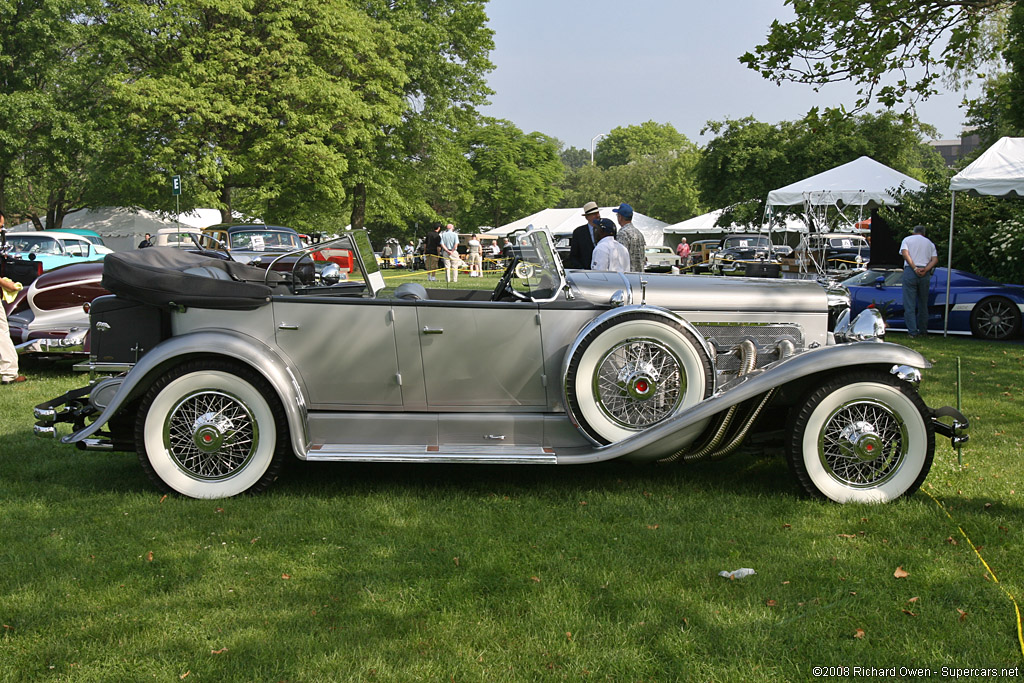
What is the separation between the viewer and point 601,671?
3.00 metres

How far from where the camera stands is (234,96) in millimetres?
27594

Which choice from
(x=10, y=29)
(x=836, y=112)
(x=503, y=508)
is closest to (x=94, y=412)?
(x=503, y=508)

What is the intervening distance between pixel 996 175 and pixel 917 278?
1.80 m

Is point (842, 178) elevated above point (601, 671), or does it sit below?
above

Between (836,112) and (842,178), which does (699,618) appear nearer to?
(836,112)

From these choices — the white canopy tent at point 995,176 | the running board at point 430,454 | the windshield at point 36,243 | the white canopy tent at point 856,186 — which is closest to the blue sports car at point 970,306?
the white canopy tent at point 995,176

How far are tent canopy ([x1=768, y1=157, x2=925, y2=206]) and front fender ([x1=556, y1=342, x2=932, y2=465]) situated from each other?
16660 mm

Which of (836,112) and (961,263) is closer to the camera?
(836,112)

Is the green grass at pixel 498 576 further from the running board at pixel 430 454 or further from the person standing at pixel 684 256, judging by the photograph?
the person standing at pixel 684 256

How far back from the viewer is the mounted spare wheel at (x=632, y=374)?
482cm

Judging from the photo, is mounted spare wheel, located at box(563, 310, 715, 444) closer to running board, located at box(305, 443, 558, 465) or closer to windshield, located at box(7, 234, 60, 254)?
running board, located at box(305, 443, 558, 465)

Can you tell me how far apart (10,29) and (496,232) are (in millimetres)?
27848

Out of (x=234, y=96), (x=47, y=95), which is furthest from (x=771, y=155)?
(x=47, y=95)

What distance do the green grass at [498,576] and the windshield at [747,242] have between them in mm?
30058
